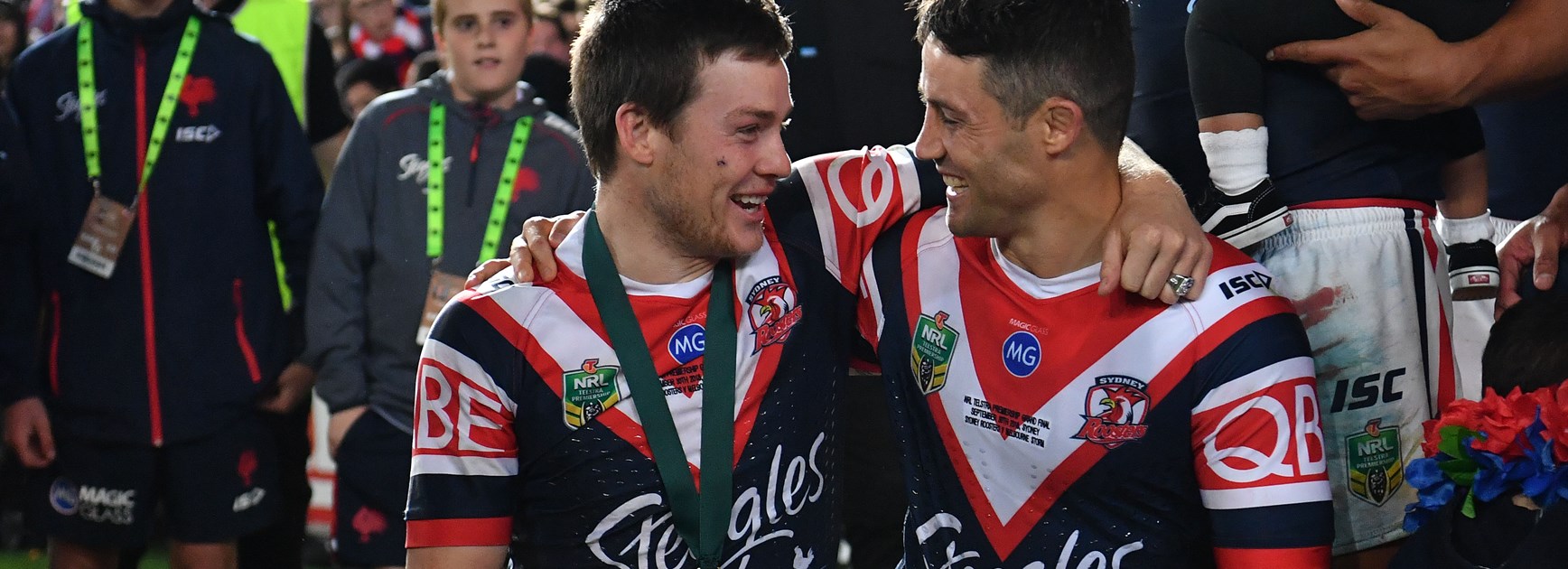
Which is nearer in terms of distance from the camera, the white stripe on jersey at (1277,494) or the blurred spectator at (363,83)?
the white stripe on jersey at (1277,494)

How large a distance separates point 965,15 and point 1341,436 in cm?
105

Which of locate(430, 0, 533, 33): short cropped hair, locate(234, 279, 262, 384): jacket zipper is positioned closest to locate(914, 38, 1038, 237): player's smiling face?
locate(430, 0, 533, 33): short cropped hair

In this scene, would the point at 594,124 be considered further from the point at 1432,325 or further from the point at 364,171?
the point at 364,171

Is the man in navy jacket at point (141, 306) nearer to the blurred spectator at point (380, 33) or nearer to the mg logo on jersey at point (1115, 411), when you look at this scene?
the blurred spectator at point (380, 33)

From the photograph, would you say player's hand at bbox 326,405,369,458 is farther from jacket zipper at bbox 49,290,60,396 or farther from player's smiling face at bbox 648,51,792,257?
player's smiling face at bbox 648,51,792,257

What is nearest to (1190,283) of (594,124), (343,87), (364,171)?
(594,124)

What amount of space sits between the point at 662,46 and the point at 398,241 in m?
2.06

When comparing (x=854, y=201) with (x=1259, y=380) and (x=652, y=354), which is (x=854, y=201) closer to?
(x=652, y=354)

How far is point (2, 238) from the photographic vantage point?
172 inches

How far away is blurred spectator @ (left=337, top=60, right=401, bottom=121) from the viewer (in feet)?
Answer: 21.0

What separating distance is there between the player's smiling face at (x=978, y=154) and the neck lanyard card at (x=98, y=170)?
276cm

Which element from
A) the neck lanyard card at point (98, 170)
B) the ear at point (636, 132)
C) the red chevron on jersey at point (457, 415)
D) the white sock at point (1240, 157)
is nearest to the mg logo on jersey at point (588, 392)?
the red chevron on jersey at point (457, 415)

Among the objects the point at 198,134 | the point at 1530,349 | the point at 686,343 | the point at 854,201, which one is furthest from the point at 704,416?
the point at 198,134

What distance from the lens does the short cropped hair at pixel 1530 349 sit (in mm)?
2367
